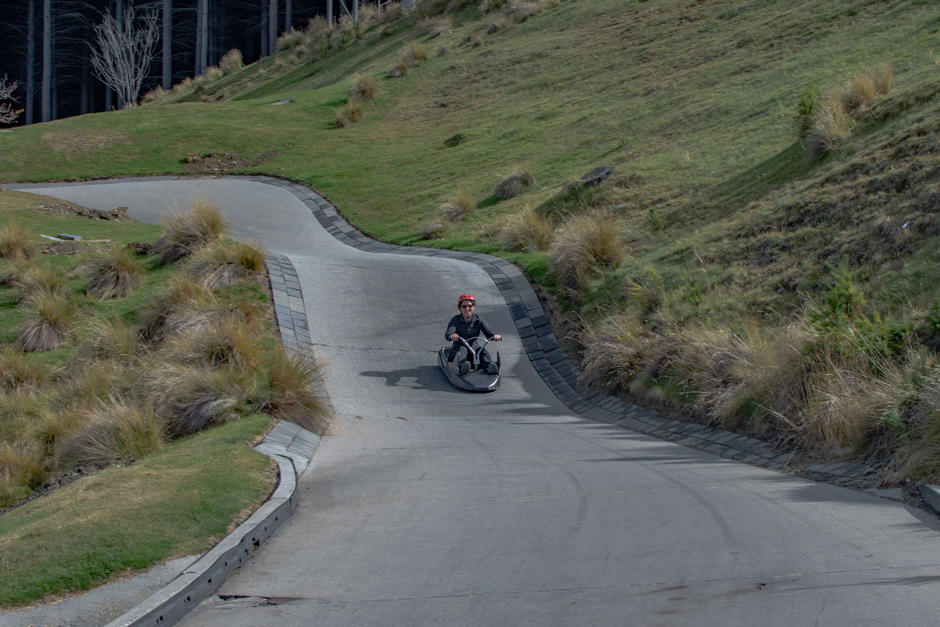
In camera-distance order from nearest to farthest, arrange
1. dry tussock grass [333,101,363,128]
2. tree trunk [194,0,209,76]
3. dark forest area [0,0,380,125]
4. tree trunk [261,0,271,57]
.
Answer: dry tussock grass [333,101,363,128]
tree trunk [194,0,209,76]
tree trunk [261,0,271,57]
dark forest area [0,0,380,125]

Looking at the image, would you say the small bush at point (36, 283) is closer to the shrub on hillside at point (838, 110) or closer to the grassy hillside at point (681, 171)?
the grassy hillside at point (681, 171)

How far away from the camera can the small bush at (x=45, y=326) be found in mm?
14211

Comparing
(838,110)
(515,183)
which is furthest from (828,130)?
(515,183)

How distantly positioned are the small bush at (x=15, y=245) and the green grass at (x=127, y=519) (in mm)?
11612

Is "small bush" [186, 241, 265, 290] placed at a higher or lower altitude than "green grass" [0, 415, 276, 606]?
higher

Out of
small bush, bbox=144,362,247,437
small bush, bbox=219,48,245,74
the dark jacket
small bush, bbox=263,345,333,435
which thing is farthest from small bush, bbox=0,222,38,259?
small bush, bbox=219,48,245,74

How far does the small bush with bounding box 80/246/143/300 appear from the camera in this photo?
624 inches

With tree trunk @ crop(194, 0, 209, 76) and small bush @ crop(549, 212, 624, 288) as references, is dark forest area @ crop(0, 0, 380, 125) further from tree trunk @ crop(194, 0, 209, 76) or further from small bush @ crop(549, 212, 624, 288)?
small bush @ crop(549, 212, 624, 288)

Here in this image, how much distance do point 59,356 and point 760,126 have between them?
45.2 ft

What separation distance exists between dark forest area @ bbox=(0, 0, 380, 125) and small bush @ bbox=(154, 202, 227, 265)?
A: 44896 millimetres

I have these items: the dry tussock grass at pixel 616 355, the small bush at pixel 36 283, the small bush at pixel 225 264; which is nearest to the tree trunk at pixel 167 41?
the small bush at pixel 36 283

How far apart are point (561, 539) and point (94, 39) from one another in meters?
67.9

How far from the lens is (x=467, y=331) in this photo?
12906 millimetres

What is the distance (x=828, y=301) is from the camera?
950 centimetres
